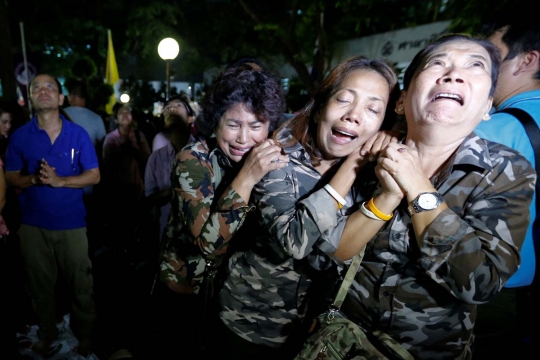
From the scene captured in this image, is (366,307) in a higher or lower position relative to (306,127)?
lower

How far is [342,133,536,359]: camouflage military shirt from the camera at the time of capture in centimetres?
124

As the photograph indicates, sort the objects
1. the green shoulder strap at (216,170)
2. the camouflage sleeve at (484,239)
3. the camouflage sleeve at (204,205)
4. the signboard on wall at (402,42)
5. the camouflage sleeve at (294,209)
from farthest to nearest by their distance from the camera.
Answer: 1. the signboard on wall at (402,42)
2. the green shoulder strap at (216,170)
3. the camouflage sleeve at (204,205)
4. the camouflage sleeve at (294,209)
5. the camouflage sleeve at (484,239)

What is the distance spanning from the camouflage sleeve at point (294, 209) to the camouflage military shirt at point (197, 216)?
0.56ft

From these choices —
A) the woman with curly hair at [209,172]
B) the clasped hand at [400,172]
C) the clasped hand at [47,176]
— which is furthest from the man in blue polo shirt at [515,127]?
the clasped hand at [47,176]

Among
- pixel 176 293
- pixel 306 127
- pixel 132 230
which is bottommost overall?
pixel 132 230

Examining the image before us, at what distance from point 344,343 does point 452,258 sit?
21.4 inches

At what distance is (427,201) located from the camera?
4.18 ft

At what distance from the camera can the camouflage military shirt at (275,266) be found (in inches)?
62.6

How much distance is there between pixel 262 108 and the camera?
212 cm

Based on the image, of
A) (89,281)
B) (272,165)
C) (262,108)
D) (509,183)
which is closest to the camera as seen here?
(509,183)

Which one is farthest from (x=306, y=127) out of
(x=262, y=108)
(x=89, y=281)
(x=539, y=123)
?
(x=89, y=281)

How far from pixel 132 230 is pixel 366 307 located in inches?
173

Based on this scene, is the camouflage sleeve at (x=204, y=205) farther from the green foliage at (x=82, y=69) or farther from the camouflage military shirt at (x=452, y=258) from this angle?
the green foliage at (x=82, y=69)

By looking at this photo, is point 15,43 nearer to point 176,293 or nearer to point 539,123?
point 176,293
